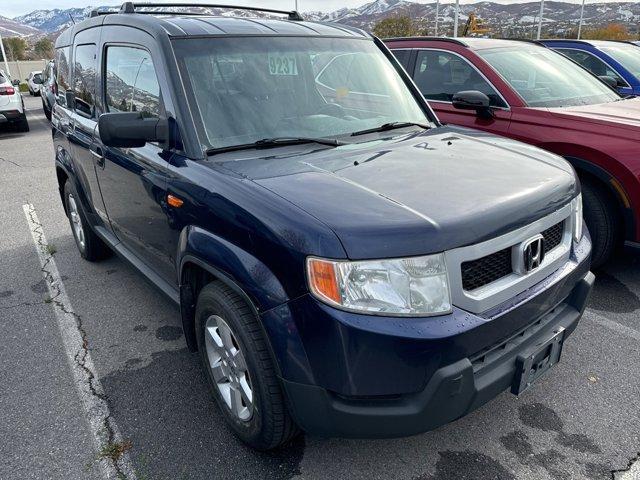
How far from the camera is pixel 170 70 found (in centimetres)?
252

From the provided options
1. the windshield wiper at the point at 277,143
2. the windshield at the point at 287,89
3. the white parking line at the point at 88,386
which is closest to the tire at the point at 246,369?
the white parking line at the point at 88,386

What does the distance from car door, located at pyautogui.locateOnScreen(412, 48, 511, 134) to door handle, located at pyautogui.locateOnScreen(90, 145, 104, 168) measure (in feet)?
10.1

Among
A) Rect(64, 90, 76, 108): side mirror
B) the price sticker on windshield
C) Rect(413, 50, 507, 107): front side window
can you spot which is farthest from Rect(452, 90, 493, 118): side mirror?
Rect(64, 90, 76, 108): side mirror

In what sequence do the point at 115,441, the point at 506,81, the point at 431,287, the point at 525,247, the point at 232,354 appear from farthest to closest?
the point at 506,81, the point at 115,441, the point at 232,354, the point at 525,247, the point at 431,287

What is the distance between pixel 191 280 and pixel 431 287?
50.3 inches

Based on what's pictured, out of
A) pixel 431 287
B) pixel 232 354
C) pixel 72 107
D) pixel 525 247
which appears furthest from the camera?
pixel 72 107

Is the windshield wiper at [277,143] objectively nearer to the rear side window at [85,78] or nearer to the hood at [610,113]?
the rear side window at [85,78]

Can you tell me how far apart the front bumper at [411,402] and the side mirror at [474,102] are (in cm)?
293

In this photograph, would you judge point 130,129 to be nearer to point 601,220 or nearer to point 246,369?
point 246,369

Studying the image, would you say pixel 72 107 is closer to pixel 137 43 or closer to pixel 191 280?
pixel 137 43

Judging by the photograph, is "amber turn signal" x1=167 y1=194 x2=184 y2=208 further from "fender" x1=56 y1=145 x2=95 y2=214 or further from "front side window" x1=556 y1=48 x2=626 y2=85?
"front side window" x1=556 y1=48 x2=626 y2=85

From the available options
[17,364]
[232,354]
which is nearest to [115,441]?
[232,354]

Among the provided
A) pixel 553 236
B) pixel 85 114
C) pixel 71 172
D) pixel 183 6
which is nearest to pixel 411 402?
pixel 553 236

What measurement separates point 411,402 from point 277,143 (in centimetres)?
141
